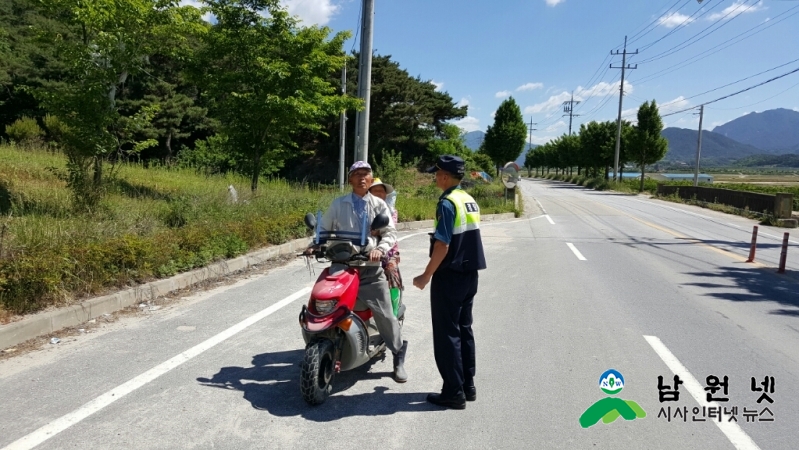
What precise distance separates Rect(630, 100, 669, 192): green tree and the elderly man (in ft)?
160

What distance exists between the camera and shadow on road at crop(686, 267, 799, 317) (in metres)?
7.82

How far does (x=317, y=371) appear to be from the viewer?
3.76m

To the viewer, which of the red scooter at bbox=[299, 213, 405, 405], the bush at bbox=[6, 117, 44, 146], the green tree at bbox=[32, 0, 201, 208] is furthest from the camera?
the bush at bbox=[6, 117, 44, 146]

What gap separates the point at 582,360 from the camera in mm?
4980

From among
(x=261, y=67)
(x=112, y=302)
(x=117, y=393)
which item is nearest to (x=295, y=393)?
(x=117, y=393)

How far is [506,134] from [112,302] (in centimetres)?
5343

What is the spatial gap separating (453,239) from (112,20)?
9.16 metres

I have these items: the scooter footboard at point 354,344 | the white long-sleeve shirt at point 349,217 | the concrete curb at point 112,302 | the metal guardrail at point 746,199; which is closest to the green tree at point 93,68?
the concrete curb at point 112,302

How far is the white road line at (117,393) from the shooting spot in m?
3.30

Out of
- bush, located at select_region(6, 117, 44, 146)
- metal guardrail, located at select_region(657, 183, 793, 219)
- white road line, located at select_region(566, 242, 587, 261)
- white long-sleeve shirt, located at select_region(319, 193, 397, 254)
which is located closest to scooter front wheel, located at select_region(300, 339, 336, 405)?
white long-sleeve shirt, located at select_region(319, 193, 397, 254)

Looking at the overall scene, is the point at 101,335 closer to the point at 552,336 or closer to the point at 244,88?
the point at 552,336

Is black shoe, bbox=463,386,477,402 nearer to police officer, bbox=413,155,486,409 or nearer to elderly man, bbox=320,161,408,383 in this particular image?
police officer, bbox=413,155,486,409

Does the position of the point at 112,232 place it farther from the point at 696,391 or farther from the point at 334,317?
the point at 696,391

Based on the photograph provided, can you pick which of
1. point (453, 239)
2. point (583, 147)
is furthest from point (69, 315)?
point (583, 147)
